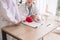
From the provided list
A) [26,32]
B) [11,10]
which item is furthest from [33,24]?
[11,10]

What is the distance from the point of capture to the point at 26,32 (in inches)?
54.6

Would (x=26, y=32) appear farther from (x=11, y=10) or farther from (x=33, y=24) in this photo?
(x=11, y=10)

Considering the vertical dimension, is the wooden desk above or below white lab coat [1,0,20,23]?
below

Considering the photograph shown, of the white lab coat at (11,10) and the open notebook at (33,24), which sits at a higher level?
the white lab coat at (11,10)

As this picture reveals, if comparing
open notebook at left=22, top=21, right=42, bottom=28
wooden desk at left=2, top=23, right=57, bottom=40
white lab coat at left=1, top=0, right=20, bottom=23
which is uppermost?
white lab coat at left=1, top=0, right=20, bottom=23

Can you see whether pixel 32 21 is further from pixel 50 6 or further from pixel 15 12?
pixel 50 6

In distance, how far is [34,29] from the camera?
146cm

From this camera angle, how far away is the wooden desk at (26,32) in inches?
51.4

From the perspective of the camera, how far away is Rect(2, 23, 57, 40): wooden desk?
4.28 feet

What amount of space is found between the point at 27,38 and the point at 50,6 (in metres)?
1.66

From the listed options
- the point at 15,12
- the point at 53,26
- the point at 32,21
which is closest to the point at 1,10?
the point at 15,12

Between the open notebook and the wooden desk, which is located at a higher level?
the open notebook

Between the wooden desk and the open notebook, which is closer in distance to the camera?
the wooden desk

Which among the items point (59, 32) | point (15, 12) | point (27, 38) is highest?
point (15, 12)
